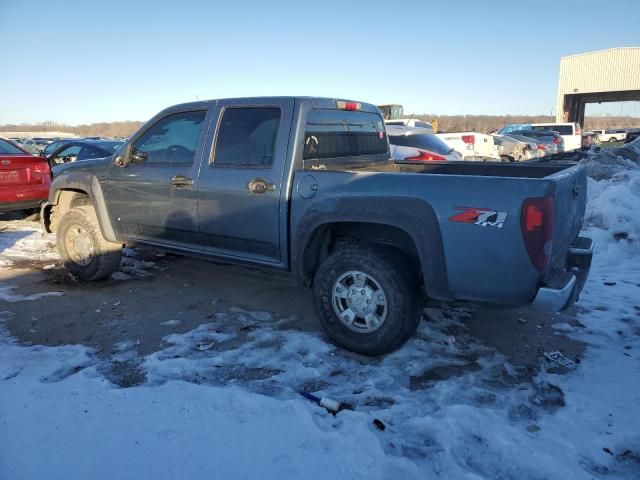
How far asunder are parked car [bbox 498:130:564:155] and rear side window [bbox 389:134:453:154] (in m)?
11.5

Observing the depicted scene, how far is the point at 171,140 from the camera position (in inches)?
185

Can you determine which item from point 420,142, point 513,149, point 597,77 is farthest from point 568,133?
point 420,142

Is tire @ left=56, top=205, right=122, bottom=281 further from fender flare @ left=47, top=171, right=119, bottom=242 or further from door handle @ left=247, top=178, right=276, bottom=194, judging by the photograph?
door handle @ left=247, top=178, right=276, bottom=194

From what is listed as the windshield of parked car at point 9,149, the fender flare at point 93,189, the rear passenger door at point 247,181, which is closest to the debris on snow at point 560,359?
the rear passenger door at point 247,181

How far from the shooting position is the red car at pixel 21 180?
781 cm

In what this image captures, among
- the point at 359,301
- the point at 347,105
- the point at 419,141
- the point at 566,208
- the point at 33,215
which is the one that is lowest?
the point at 359,301

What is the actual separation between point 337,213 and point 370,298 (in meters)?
0.68

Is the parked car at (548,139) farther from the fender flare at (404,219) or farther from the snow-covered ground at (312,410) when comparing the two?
the fender flare at (404,219)

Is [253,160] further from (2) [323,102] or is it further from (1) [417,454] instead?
(1) [417,454]

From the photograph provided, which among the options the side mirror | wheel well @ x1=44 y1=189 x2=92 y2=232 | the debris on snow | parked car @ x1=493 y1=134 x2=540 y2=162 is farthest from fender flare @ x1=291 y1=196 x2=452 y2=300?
parked car @ x1=493 y1=134 x2=540 y2=162

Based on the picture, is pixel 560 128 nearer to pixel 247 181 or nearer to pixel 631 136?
pixel 631 136

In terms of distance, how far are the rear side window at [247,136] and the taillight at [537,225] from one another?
1.99 m

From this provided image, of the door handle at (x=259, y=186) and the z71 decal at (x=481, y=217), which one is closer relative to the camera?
the z71 decal at (x=481, y=217)

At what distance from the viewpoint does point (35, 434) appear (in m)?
2.61
